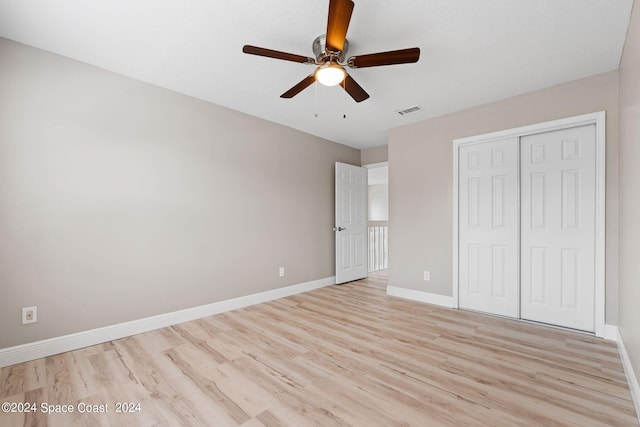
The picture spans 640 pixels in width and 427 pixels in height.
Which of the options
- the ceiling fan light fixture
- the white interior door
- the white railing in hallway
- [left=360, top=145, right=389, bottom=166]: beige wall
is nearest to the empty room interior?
the ceiling fan light fixture

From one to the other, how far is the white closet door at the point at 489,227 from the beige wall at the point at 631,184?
875mm

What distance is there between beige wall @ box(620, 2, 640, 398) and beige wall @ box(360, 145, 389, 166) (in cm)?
302

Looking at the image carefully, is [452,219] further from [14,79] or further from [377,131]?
[14,79]

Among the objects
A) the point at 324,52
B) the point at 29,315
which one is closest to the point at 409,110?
the point at 324,52

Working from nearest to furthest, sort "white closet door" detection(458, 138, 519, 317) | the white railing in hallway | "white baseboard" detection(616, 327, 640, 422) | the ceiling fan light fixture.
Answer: "white baseboard" detection(616, 327, 640, 422)
the ceiling fan light fixture
"white closet door" detection(458, 138, 519, 317)
the white railing in hallway

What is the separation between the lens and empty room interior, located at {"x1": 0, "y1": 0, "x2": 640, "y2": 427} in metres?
1.77

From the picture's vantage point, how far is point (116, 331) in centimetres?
255

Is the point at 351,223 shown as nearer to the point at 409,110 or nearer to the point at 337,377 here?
the point at 409,110

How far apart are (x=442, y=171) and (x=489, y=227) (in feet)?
2.88

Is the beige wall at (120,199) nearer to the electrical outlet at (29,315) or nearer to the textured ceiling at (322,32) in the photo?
the electrical outlet at (29,315)

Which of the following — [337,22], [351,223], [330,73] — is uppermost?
[337,22]

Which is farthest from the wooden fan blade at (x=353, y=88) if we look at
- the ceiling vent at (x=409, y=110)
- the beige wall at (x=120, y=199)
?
the beige wall at (x=120, y=199)

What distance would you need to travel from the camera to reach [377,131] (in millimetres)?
4266

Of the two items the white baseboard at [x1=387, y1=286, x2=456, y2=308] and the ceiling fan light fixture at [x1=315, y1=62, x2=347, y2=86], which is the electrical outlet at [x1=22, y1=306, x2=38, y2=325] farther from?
the white baseboard at [x1=387, y1=286, x2=456, y2=308]
